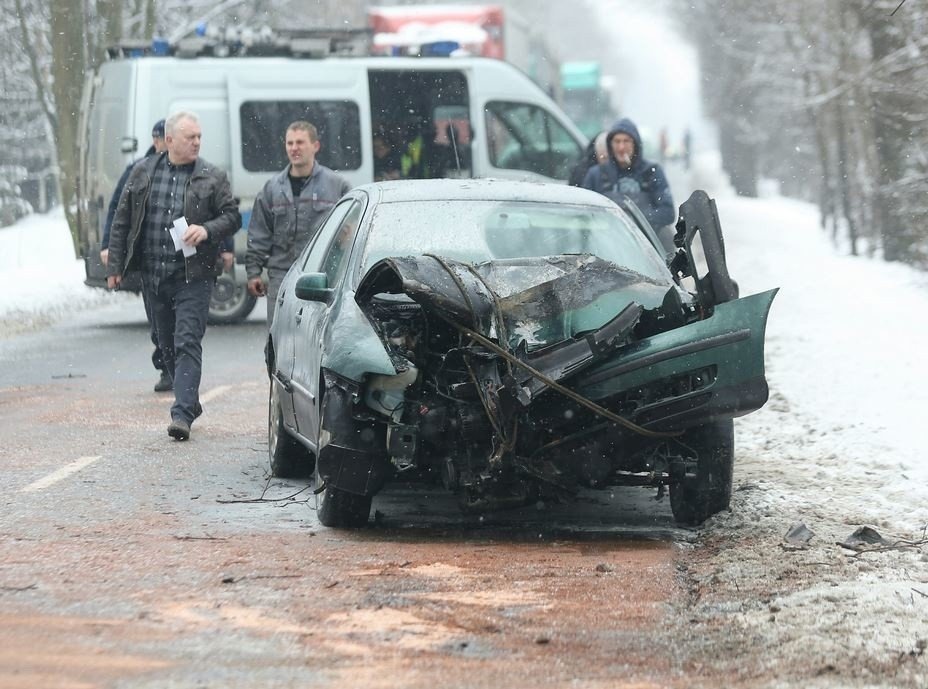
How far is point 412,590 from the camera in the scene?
5965mm

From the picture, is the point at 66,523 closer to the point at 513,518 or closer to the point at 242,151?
the point at 513,518

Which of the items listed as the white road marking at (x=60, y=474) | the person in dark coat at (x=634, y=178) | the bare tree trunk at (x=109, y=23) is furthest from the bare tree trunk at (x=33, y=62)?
the white road marking at (x=60, y=474)

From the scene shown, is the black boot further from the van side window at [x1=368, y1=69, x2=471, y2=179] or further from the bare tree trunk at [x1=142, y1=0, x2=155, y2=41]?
the bare tree trunk at [x1=142, y1=0, x2=155, y2=41]

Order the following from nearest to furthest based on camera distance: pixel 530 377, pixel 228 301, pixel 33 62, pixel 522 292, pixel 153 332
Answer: pixel 530 377
pixel 522 292
pixel 153 332
pixel 228 301
pixel 33 62

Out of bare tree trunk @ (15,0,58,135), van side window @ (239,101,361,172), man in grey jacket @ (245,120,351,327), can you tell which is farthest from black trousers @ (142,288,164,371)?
bare tree trunk @ (15,0,58,135)

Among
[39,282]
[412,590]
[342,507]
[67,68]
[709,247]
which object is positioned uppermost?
[709,247]

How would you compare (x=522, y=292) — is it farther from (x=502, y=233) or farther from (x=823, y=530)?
(x=823, y=530)

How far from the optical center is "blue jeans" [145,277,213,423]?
1038 centimetres

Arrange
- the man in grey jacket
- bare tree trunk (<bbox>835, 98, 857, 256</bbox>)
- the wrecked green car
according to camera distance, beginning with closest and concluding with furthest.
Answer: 1. the wrecked green car
2. the man in grey jacket
3. bare tree trunk (<bbox>835, 98, 857, 256</bbox>)

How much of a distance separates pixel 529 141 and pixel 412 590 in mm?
13790

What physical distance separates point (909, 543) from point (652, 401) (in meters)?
1.19

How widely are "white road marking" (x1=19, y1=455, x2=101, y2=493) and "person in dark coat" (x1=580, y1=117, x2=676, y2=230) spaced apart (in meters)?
4.97

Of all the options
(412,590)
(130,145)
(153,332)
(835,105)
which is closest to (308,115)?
(130,145)

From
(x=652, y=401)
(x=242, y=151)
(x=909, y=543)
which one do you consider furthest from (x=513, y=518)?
(x=242, y=151)
